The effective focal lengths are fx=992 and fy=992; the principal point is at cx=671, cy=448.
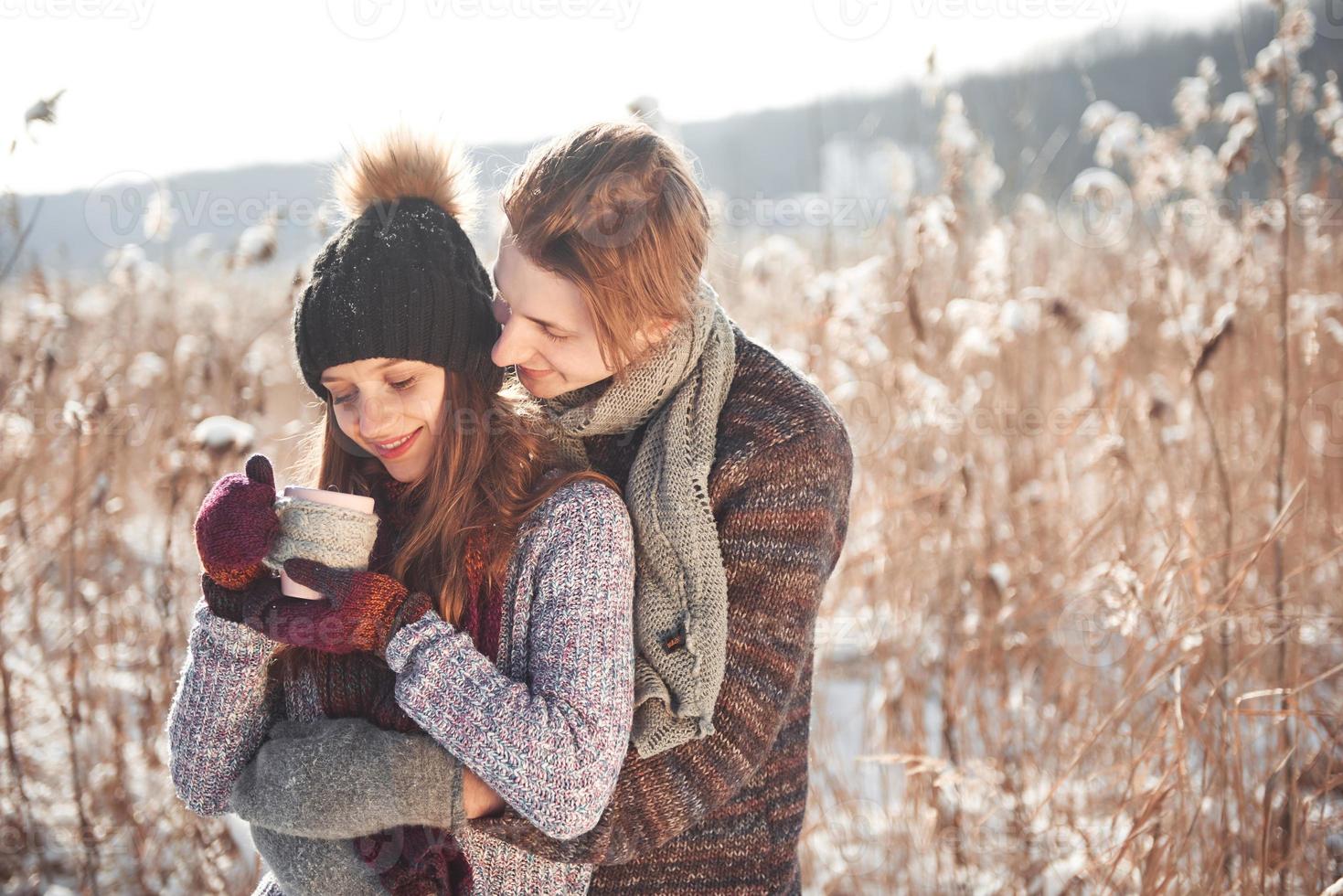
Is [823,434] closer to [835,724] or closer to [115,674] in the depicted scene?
[835,724]

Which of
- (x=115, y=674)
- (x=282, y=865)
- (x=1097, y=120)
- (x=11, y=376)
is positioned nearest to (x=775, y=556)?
(x=282, y=865)

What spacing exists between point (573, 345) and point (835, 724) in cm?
214

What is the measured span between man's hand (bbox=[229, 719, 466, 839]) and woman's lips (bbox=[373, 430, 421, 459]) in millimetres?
386

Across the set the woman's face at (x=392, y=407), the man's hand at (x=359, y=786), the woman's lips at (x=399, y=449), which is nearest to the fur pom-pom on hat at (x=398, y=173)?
the woman's face at (x=392, y=407)

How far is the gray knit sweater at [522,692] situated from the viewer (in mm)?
1165

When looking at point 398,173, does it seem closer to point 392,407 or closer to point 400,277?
point 400,277

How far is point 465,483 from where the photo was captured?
1398 mm

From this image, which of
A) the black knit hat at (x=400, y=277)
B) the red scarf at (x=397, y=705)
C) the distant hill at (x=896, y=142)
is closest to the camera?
the red scarf at (x=397, y=705)

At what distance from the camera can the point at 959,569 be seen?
9.98 feet

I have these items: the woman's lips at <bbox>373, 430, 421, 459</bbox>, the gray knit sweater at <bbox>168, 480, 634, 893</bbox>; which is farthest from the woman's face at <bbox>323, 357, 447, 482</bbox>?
the gray knit sweater at <bbox>168, 480, 634, 893</bbox>

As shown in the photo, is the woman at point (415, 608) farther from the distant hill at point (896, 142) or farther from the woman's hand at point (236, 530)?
the distant hill at point (896, 142)

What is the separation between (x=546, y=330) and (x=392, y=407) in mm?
250

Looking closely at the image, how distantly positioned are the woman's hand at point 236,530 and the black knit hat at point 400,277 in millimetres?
256

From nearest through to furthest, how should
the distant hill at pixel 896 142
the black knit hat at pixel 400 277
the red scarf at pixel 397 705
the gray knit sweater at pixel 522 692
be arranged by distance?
the gray knit sweater at pixel 522 692
the red scarf at pixel 397 705
the black knit hat at pixel 400 277
the distant hill at pixel 896 142
